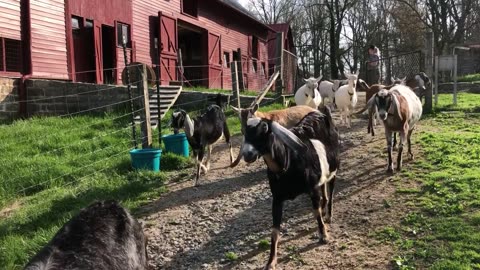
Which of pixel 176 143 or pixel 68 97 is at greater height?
pixel 68 97

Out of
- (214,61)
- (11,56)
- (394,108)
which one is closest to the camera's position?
(394,108)

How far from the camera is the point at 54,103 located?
43.5ft

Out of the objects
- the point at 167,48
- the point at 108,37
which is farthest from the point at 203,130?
the point at 167,48

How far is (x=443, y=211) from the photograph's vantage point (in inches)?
202

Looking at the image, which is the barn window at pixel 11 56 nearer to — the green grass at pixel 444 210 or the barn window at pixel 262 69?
the green grass at pixel 444 210

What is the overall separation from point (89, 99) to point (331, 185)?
968 centimetres

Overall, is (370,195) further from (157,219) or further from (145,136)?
(145,136)

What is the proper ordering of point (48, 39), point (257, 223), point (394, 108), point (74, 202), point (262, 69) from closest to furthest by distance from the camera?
1. point (257, 223)
2. point (74, 202)
3. point (394, 108)
4. point (48, 39)
5. point (262, 69)

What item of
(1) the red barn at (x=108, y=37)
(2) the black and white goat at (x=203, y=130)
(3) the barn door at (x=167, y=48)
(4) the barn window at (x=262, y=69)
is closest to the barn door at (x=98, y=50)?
(1) the red barn at (x=108, y=37)

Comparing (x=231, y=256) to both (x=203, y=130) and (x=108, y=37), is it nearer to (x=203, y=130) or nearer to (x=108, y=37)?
(x=203, y=130)

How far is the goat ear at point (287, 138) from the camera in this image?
13.8 feet

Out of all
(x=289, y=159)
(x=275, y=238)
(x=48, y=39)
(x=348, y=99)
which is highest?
(x=48, y=39)

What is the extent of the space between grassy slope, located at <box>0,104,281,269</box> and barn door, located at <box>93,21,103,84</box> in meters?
5.06

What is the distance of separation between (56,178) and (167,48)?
12.4m
